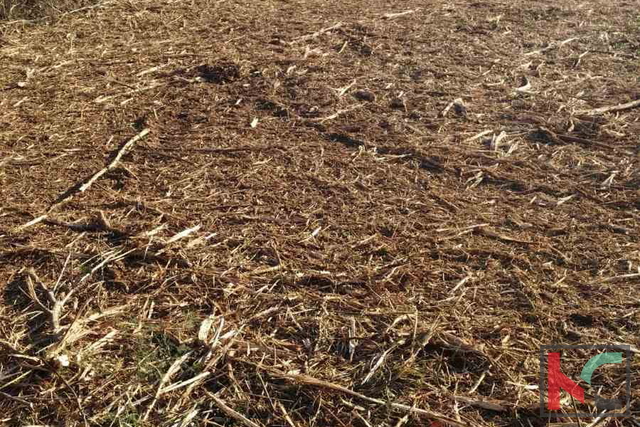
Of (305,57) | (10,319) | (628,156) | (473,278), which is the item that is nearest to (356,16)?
(305,57)

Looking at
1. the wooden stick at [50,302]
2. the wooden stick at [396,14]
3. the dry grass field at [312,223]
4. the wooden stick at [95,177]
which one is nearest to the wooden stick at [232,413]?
the dry grass field at [312,223]

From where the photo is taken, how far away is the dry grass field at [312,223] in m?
2.26

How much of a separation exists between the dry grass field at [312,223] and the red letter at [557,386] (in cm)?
7

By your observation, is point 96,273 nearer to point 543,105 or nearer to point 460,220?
point 460,220

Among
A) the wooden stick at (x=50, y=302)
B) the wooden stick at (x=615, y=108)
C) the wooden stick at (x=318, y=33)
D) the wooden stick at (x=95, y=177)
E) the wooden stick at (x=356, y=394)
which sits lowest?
the wooden stick at (x=615, y=108)

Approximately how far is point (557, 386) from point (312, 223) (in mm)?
1344

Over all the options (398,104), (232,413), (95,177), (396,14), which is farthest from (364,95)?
(232,413)

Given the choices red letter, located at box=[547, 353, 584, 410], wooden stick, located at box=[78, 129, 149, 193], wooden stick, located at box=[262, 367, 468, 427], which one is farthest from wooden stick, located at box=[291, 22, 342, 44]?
red letter, located at box=[547, 353, 584, 410]

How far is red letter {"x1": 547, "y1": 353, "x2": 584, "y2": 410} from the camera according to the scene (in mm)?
2184

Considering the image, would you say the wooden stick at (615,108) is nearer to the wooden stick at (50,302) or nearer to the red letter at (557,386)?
the red letter at (557,386)

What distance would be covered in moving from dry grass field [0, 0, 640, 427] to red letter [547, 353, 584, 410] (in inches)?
2.8

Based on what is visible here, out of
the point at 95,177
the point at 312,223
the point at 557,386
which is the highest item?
the point at 95,177

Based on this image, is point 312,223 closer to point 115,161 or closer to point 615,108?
point 115,161

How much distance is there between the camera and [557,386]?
2.23 metres
